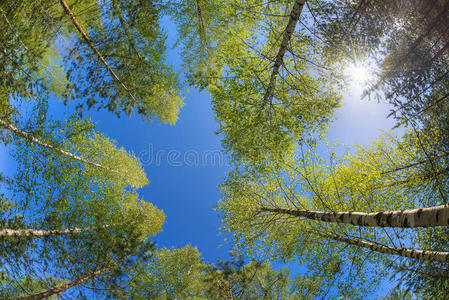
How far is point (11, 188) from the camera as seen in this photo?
4.13 metres

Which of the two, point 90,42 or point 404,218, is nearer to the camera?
point 404,218

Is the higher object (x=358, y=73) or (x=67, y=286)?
(x=358, y=73)

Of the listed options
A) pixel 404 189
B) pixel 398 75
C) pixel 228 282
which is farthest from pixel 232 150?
pixel 404 189

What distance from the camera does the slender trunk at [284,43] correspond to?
3.60m

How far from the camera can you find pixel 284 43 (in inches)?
163

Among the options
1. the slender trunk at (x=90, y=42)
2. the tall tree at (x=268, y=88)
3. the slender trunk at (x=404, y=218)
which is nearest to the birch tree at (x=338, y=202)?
the slender trunk at (x=404, y=218)

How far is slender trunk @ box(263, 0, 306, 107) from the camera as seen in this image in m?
3.60

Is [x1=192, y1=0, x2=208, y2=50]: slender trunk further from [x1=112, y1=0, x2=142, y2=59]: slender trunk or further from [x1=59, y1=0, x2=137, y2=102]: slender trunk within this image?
[x1=59, y1=0, x2=137, y2=102]: slender trunk

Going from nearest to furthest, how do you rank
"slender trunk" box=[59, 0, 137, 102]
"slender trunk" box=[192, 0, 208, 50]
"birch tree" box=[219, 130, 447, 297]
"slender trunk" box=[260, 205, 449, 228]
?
1. "slender trunk" box=[260, 205, 449, 228]
2. "slender trunk" box=[59, 0, 137, 102]
3. "birch tree" box=[219, 130, 447, 297]
4. "slender trunk" box=[192, 0, 208, 50]

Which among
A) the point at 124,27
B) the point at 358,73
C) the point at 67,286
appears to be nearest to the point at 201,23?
the point at 124,27

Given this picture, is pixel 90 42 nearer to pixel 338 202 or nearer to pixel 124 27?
pixel 124 27

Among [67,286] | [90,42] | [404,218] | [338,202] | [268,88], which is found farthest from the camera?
[338,202]

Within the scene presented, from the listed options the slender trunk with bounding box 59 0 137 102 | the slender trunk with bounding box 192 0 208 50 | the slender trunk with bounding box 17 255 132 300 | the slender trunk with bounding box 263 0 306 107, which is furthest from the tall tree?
the slender trunk with bounding box 17 255 132 300

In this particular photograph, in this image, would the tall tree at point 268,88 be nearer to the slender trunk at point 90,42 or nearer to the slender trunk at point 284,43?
the slender trunk at point 284,43
